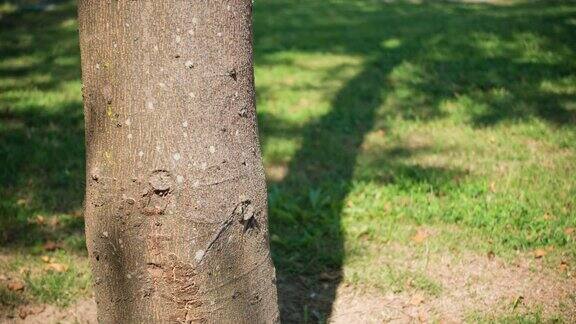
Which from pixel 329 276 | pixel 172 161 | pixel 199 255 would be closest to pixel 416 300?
pixel 329 276

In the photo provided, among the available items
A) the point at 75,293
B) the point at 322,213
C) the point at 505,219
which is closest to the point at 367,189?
the point at 322,213

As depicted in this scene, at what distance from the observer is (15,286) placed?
3.63 m

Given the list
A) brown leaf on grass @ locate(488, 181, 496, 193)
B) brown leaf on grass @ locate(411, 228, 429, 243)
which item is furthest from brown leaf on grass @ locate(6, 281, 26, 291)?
brown leaf on grass @ locate(488, 181, 496, 193)

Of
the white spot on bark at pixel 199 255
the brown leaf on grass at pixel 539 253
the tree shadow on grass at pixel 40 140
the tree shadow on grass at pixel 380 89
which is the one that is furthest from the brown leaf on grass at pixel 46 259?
the brown leaf on grass at pixel 539 253

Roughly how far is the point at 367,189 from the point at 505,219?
38.2 inches

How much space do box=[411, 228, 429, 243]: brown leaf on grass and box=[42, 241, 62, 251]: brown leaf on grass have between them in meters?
2.20

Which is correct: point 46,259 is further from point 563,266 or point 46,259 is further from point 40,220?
point 563,266

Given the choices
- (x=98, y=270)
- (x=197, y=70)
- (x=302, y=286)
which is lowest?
(x=302, y=286)

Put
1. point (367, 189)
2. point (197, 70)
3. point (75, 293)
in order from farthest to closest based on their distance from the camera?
point (367, 189)
point (75, 293)
point (197, 70)

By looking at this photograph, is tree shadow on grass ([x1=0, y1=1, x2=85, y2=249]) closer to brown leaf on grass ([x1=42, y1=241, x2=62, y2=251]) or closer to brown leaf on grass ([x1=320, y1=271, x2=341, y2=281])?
brown leaf on grass ([x1=42, y1=241, x2=62, y2=251])

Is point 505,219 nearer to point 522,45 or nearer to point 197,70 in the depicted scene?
point 197,70

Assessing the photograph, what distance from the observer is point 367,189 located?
4723 mm

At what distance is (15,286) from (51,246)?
1.52 feet

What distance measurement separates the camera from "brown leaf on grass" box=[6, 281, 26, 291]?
3.61 metres
